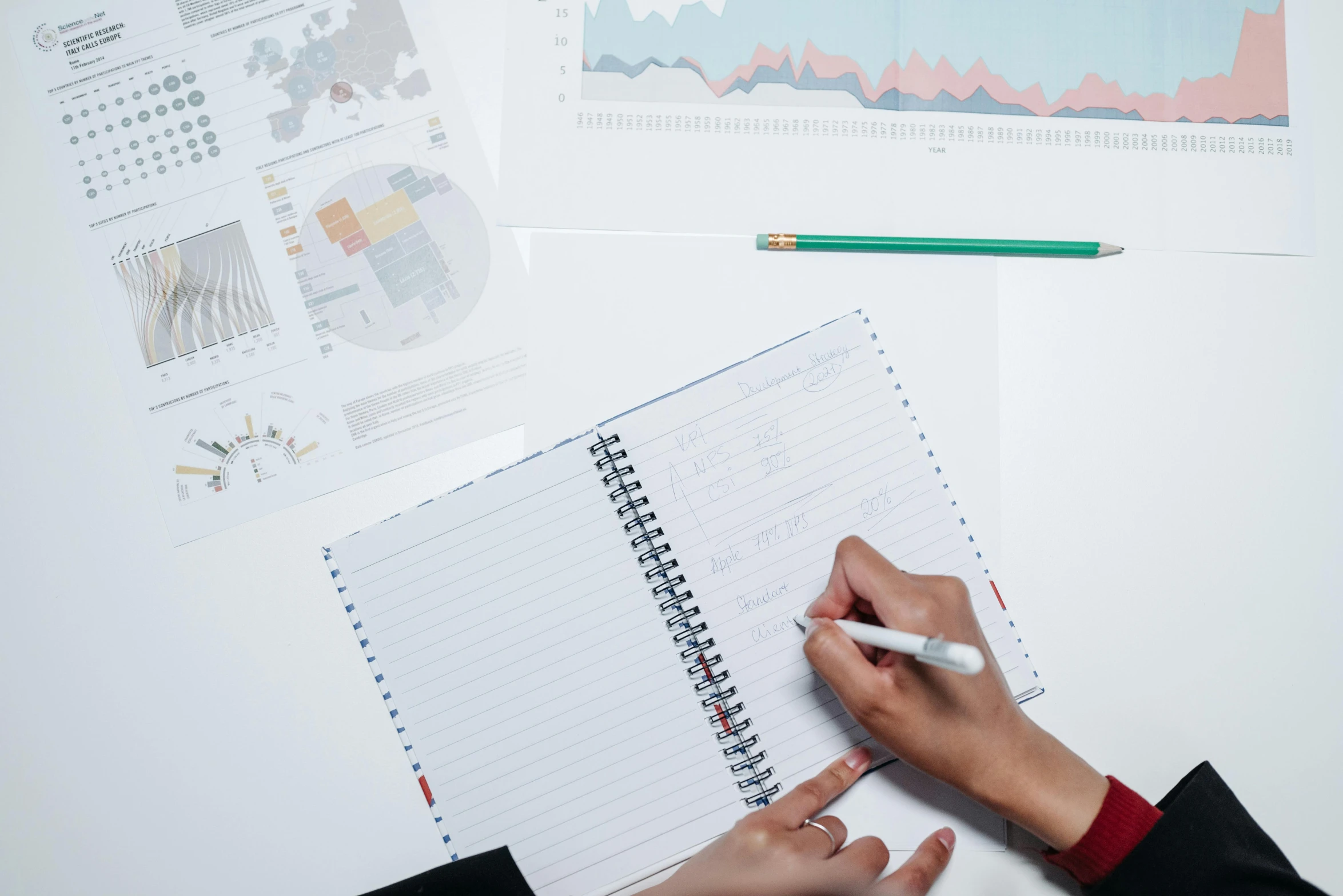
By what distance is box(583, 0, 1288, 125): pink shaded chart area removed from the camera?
0.86m

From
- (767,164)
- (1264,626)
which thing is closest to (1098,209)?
(767,164)

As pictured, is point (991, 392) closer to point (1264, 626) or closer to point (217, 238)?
point (1264, 626)

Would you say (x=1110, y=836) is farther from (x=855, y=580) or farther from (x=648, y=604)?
(x=648, y=604)

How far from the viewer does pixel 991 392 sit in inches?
33.1

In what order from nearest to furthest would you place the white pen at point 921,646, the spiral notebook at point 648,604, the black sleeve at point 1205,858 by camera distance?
the white pen at point 921,646 → the black sleeve at point 1205,858 → the spiral notebook at point 648,604

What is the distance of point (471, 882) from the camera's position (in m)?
0.78

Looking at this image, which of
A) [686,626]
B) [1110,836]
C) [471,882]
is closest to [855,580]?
[686,626]

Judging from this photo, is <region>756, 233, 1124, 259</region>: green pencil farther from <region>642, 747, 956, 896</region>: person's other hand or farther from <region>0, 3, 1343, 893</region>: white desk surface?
<region>642, 747, 956, 896</region>: person's other hand

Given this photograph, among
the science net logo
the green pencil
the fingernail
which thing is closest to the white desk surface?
the green pencil

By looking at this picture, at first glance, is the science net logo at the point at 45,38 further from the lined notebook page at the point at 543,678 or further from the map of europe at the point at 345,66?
the lined notebook page at the point at 543,678

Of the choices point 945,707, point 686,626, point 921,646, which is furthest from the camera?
point 686,626

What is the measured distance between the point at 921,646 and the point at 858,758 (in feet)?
0.81

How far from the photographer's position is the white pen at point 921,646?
0.54m

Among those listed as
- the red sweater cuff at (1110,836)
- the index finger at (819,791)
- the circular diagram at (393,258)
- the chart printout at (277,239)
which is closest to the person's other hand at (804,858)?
the index finger at (819,791)
